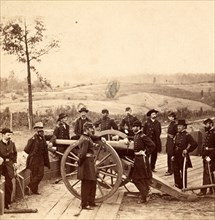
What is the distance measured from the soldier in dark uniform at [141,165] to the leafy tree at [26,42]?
1.64m

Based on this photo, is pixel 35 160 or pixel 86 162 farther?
pixel 35 160

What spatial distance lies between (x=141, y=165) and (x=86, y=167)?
70cm

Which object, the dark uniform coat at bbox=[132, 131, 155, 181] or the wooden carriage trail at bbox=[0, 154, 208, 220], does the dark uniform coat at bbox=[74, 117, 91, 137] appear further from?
→ the dark uniform coat at bbox=[132, 131, 155, 181]

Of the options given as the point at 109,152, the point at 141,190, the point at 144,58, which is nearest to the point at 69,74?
the point at 144,58

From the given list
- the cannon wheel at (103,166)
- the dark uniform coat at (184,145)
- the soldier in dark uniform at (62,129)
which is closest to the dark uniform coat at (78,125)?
the soldier in dark uniform at (62,129)

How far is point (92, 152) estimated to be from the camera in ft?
17.0

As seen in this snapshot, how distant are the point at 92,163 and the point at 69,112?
1.92 meters

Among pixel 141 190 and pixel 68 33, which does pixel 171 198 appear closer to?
pixel 141 190

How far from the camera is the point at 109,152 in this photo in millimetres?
5453

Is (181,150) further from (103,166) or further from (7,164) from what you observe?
(7,164)

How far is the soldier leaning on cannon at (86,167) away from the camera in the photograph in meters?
5.07

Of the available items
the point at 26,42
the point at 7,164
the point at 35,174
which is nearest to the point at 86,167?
the point at 7,164

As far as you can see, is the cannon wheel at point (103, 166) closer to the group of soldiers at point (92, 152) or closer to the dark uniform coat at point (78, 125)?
the group of soldiers at point (92, 152)

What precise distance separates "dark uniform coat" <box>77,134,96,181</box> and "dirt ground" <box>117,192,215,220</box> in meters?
0.52
